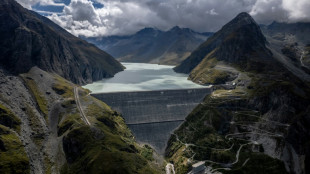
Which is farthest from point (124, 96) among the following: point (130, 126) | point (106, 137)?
point (106, 137)

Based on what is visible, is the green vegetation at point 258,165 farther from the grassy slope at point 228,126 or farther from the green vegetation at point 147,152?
the green vegetation at point 147,152

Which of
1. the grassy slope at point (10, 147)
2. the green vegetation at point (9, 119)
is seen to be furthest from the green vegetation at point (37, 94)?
the grassy slope at point (10, 147)

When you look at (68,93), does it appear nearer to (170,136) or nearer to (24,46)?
(24,46)

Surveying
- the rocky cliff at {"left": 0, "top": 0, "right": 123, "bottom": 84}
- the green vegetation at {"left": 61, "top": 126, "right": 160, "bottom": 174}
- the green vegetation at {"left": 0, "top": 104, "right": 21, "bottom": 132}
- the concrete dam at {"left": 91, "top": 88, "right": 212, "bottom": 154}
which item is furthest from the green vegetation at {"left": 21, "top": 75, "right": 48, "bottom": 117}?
the concrete dam at {"left": 91, "top": 88, "right": 212, "bottom": 154}

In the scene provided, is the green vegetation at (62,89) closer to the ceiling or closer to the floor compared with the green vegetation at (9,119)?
closer to the ceiling

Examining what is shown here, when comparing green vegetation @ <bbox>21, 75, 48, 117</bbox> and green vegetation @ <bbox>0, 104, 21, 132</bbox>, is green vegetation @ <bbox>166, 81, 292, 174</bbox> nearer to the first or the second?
green vegetation @ <bbox>21, 75, 48, 117</bbox>
